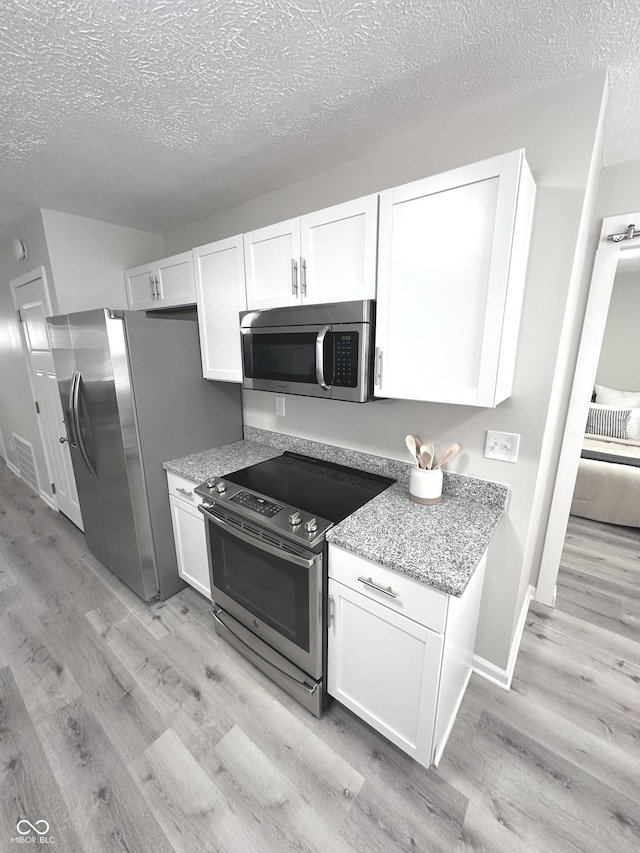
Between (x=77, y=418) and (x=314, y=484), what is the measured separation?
5.12 feet

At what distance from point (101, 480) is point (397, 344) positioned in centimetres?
197

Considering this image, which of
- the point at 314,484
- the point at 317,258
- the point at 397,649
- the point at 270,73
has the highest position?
the point at 270,73

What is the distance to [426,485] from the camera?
1.48 m

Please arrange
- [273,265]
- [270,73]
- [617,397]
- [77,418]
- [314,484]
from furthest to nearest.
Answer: [617,397], [77,418], [314,484], [273,265], [270,73]

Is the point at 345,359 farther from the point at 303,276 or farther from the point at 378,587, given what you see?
the point at 378,587

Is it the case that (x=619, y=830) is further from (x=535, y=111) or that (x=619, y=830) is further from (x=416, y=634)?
(x=535, y=111)

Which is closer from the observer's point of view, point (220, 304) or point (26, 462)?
point (220, 304)

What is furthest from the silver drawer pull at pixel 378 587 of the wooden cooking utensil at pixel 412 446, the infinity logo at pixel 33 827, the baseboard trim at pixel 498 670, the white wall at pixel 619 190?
the white wall at pixel 619 190

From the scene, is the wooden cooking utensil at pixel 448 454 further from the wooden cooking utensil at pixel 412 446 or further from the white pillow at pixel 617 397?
the white pillow at pixel 617 397

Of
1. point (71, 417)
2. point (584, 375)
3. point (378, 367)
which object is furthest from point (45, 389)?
point (584, 375)

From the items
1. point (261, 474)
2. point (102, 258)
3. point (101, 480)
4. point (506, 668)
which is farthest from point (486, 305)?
point (102, 258)

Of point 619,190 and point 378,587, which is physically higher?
point 619,190

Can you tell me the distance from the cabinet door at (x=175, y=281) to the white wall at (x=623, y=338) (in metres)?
4.71

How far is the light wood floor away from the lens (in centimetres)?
116
